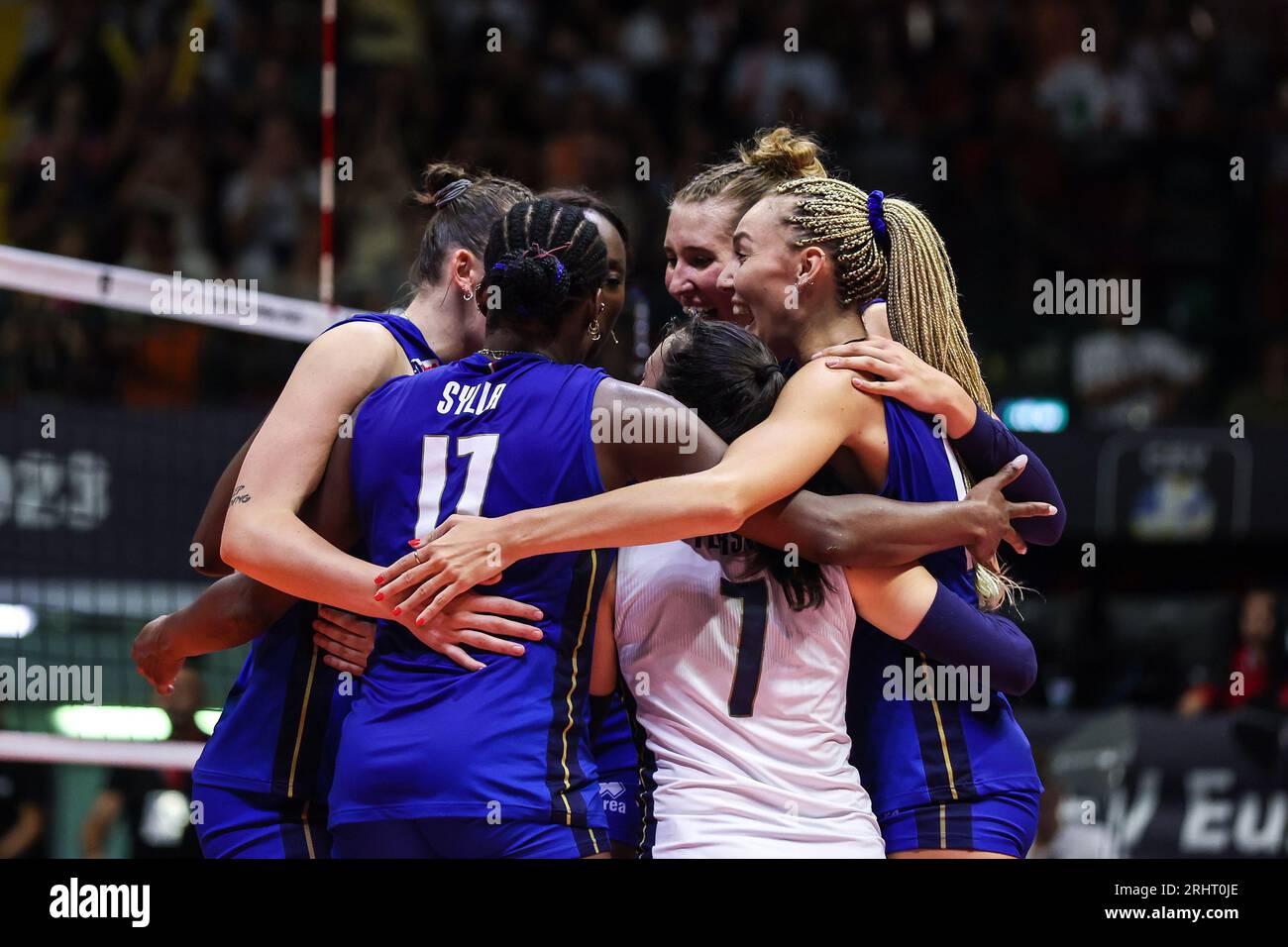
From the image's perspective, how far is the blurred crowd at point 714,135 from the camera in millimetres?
8867

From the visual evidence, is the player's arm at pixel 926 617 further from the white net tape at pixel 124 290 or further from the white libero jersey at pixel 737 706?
the white net tape at pixel 124 290

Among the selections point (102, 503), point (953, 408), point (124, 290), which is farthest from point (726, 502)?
point (102, 503)

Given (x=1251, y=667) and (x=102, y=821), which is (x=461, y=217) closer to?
(x=102, y=821)

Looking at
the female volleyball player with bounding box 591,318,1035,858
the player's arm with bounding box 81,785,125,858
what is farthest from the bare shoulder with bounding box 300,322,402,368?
the player's arm with bounding box 81,785,125,858

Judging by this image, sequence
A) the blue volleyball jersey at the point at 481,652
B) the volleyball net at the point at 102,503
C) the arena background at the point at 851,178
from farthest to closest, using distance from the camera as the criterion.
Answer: the arena background at the point at 851,178 → the volleyball net at the point at 102,503 → the blue volleyball jersey at the point at 481,652

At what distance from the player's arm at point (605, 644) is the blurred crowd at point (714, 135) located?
213 inches

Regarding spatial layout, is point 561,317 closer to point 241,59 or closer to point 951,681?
point 951,681

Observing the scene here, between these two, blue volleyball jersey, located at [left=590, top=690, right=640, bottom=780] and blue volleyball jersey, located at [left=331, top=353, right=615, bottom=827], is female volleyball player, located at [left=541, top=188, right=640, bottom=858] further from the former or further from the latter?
blue volleyball jersey, located at [left=331, top=353, right=615, bottom=827]

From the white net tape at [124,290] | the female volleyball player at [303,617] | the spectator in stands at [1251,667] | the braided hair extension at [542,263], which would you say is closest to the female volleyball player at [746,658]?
the braided hair extension at [542,263]

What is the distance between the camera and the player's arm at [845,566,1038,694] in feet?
10.5

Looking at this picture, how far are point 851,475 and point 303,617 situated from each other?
1226mm
